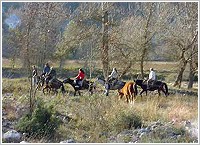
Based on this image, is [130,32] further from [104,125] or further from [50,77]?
[104,125]

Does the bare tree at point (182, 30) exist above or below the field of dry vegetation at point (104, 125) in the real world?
above

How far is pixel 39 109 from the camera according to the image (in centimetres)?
1170

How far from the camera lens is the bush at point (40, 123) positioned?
11367 mm

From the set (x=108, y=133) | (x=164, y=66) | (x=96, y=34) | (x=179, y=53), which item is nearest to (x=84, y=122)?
(x=108, y=133)

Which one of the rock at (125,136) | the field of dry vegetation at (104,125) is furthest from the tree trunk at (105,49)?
the rock at (125,136)

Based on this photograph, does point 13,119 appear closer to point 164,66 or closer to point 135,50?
point 135,50

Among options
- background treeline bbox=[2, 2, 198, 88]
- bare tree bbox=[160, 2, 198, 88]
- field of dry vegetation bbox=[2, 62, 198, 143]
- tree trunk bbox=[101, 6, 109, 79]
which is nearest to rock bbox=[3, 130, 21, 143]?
field of dry vegetation bbox=[2, 62, 198, 143]

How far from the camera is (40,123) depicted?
11.5 meters

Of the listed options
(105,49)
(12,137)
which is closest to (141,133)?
(12,137)

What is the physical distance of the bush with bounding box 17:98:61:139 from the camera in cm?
1137

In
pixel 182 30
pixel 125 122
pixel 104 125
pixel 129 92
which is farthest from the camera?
pixel 182 30

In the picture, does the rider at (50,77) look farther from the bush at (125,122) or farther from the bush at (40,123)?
the bush at (40,123)

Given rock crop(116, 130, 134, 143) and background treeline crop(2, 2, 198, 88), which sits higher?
background treeline crop(2, 2, 198, 88)

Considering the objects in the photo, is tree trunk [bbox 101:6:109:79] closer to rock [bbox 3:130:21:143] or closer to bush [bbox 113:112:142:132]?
bush [bbox 113:112:142:132]
